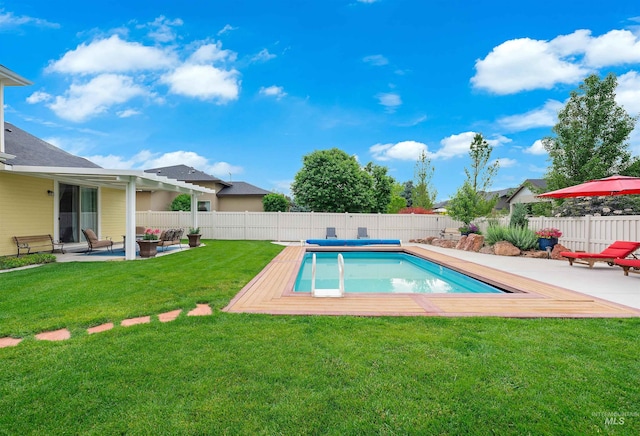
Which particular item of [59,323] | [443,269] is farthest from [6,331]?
[443,269]

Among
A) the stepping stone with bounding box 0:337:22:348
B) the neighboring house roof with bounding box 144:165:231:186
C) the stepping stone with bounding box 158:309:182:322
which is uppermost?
the neighboring house roof with bounding box 144:165:231:186

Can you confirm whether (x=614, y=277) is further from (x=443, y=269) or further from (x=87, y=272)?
(x=87, y=272)

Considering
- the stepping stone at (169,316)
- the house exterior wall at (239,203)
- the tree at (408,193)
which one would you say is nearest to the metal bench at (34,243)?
the stepping stone at (169,316)

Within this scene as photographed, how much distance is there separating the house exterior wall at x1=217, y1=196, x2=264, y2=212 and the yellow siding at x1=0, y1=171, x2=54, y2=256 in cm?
1444

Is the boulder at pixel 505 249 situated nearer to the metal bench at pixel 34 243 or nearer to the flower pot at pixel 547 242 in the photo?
the flower pot at pixel 547 242

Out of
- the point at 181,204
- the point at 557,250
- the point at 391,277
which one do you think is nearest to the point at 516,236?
the point at 557,250


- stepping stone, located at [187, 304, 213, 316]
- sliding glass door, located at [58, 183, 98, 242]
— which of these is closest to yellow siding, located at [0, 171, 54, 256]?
sliding glass door, located at [58, 183, 98, 242]

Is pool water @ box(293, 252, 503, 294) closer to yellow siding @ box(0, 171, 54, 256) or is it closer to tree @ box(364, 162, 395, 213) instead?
yellow siding @ box(0, 171, 54, 256)

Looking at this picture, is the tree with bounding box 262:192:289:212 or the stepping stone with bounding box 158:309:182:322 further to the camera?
the tree with bounding box 262:192:289:212

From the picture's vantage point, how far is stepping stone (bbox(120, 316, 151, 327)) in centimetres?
409

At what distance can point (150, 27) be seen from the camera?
1244cm

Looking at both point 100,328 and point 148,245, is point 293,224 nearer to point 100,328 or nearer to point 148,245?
point 148,245

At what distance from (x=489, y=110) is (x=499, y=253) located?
1158cm

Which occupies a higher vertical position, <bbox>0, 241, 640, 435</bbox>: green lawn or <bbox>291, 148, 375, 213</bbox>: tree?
<bbox>291, 148, 375, 213</bbox>: tree
